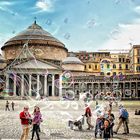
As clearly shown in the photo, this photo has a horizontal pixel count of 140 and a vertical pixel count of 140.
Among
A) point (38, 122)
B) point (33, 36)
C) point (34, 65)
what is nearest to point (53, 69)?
point (34, 65)

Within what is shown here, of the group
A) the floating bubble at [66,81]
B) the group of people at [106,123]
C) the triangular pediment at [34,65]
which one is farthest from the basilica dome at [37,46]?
the group of people at [106,123]

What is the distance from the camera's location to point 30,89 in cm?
8312

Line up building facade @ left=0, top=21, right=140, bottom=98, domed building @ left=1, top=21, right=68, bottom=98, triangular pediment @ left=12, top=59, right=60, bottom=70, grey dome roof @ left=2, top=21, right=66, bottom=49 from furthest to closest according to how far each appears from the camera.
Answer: grey dome roof @ left=2, top=21, right=66, bottom=49 → building facade @ left=0, top=21, right=140, bottom=98 → triangular pediment @ left=12, top=59, right=60, bottom=70 → domed building @ left=1, top=21, right=68, bottom=98

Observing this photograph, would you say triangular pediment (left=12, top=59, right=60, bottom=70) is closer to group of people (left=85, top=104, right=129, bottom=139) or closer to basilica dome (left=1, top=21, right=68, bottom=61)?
basilica dome (left=1, top=21, right=68, bottom=61)

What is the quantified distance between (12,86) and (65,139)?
253ft

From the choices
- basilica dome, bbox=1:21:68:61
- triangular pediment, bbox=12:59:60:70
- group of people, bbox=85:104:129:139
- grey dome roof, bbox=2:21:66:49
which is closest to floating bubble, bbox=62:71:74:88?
triangular pediment, bbox=12:59:60:70

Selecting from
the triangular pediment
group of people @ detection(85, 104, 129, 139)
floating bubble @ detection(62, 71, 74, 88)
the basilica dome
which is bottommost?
group of people @ detection(85, 104, 129, 139)

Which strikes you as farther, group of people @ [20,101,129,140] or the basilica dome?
the basilica dome

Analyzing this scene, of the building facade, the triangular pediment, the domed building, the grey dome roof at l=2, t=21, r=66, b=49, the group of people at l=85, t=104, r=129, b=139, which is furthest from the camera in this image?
the grey dome roof at l=2, t=21, r=66, b=49

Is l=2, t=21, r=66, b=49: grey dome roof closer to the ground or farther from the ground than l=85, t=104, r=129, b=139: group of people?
farther from the ground

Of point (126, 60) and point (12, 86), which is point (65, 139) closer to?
point (12, 86)

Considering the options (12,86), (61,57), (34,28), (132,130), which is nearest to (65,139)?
(132,130)

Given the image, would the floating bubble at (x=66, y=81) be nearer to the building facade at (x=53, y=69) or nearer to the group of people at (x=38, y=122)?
the building facade at (x=53, y=69)

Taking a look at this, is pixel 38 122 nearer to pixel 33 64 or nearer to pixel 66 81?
pixel 33 64
